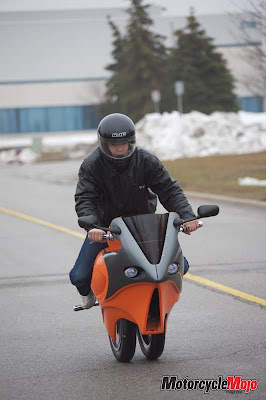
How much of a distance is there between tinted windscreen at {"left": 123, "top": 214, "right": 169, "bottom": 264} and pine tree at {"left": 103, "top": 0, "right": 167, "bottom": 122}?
197 feet

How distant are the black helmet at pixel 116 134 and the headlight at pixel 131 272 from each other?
2.77 feet

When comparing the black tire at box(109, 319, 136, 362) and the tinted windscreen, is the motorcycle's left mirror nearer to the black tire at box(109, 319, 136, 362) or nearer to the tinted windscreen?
the tinted windscreen

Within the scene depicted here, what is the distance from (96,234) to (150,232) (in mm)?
360

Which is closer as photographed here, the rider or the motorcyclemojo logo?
the motorcyclemojo logo

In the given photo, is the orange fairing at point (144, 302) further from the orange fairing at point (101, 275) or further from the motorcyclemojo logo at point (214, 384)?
the motorcyclemojo logo at point (214, 384)

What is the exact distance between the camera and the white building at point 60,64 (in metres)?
81.2

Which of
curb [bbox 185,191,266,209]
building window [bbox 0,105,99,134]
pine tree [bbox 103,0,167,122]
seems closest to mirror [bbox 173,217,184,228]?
curb [bbox 185,191,266,209]

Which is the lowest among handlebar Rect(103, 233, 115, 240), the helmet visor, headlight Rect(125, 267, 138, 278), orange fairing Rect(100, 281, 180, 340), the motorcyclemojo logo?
the motorcyclemojo logo

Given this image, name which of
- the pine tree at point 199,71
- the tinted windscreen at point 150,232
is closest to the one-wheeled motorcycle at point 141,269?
the tinted windscreen at point 150,232

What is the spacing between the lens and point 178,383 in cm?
607

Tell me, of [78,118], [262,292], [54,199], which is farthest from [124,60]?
[262,292]

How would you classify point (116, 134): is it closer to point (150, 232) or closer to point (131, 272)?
point (150, 232)

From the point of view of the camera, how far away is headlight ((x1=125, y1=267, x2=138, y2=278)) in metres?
6.16

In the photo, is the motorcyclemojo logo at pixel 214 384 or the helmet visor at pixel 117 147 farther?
the helmet visor at pixel 117 147
